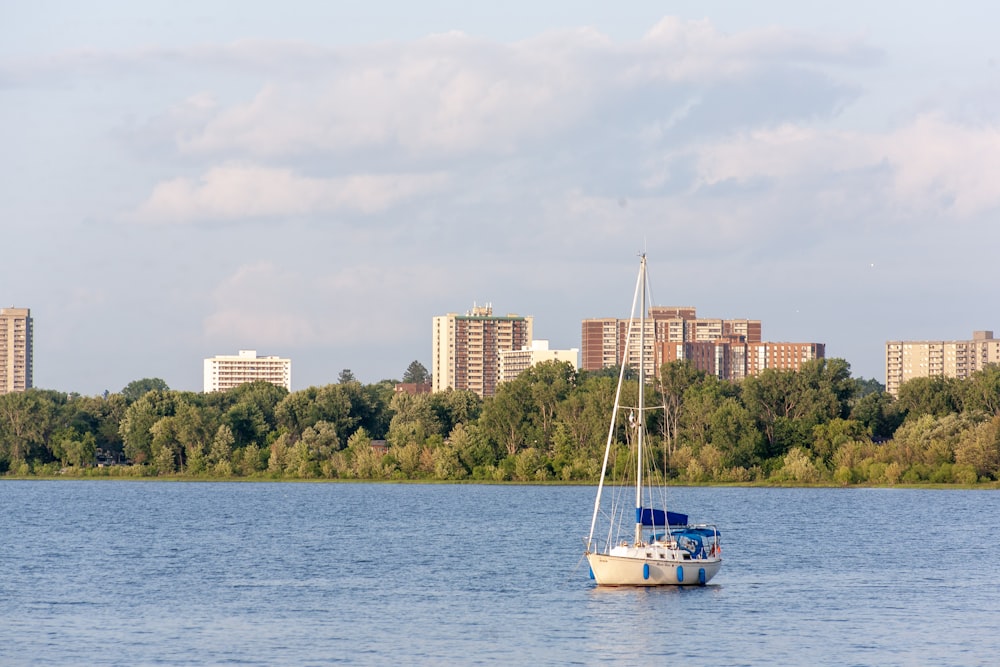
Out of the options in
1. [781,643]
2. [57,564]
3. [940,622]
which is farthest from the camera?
[57,564]

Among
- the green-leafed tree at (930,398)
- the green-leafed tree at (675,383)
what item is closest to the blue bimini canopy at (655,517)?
the green-leafed tree at (675,383)

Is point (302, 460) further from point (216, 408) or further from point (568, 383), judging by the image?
point (568, 383)

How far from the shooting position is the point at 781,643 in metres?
52.7

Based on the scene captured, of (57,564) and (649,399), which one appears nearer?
(57,564)

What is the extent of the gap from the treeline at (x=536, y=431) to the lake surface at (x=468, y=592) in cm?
2616

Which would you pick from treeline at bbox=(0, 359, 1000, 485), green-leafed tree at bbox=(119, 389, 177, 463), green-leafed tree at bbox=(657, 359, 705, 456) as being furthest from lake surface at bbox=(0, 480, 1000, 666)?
green-leafed tree at bbox=(119, 389, 177, 463)

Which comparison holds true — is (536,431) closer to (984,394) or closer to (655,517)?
(984,394)

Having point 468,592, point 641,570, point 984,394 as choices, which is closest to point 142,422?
point 984,394

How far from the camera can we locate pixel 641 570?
210 feet

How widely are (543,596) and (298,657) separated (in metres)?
17.0

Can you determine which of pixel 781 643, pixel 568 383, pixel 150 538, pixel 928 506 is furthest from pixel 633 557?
pixel 568 383

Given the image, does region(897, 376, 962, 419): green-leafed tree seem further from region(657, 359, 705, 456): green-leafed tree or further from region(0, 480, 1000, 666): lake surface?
region(0, 480, 1000, 666): lake surface

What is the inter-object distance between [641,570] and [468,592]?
778 cm

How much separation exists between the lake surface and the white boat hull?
0.69 m
